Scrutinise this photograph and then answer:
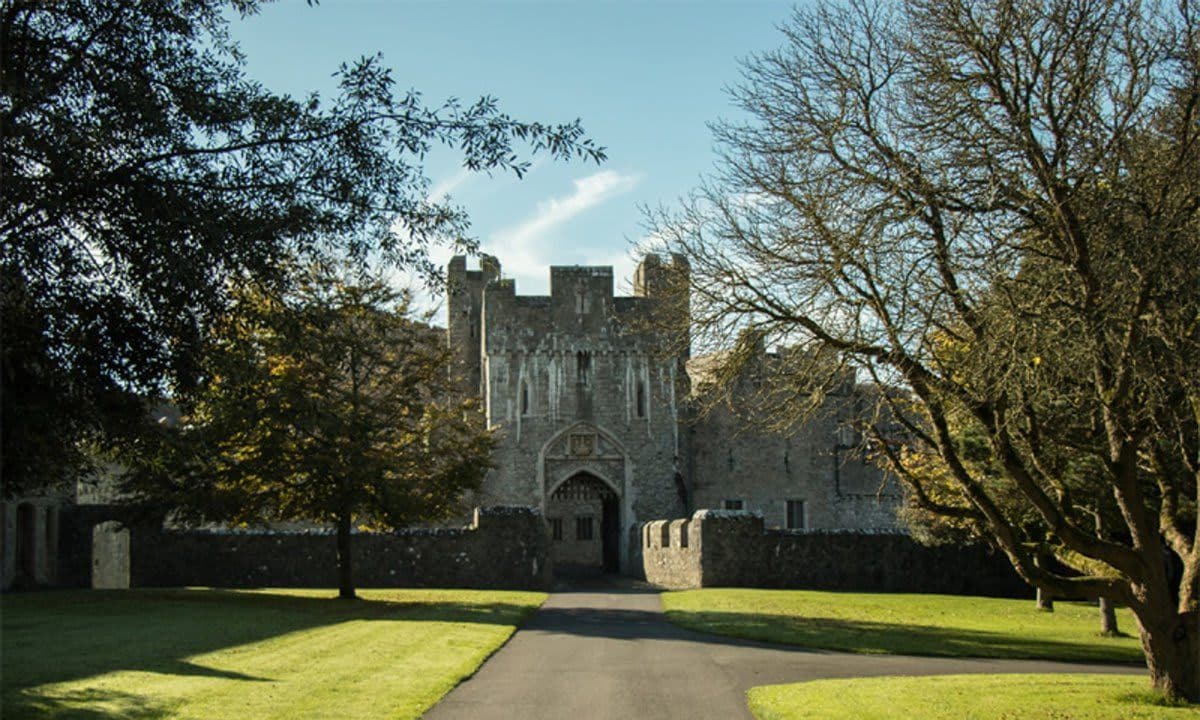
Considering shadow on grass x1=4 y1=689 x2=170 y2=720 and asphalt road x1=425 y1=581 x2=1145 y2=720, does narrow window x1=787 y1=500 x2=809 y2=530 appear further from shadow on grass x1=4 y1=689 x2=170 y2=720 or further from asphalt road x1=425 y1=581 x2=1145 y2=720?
shadow on grass x1=4 y1=689 x2=170 y2=720

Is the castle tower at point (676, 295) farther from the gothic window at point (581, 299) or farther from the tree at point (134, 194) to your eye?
the gothic window at point (581, 299)

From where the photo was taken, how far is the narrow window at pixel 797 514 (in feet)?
168

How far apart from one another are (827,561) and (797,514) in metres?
17.3

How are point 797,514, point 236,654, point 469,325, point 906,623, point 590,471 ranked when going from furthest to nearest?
point 469,325
point 797,514
point 590,471
point 906,623
point 236,654

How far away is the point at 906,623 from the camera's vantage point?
23.2 meters

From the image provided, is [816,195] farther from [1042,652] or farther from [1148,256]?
[1042,652]

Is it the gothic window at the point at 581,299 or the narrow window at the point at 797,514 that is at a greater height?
the gothic window at the point at 581,299

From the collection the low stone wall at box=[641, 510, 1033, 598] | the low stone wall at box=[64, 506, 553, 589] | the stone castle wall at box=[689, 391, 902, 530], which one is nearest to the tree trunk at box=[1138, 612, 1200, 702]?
the low stone wall at box=[641, 510, 1033, 598]

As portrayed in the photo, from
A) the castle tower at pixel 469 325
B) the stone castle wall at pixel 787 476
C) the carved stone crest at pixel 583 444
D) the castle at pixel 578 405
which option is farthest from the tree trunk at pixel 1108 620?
the castle tower at pixel 469 325

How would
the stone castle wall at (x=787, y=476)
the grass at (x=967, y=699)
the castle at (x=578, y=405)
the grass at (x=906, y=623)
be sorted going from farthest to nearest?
the stone castle wall at (x=787, y=476) → the castle at (x=578, y=405) → the grass at (x=906, y=623) → the grass at (x=967, y=699)

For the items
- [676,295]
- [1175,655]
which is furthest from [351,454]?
[1175,655]

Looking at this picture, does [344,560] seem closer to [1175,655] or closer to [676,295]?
[676,295]

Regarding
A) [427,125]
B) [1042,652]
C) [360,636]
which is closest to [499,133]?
[427,125]

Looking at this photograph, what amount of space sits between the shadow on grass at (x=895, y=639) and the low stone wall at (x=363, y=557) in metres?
10.1
